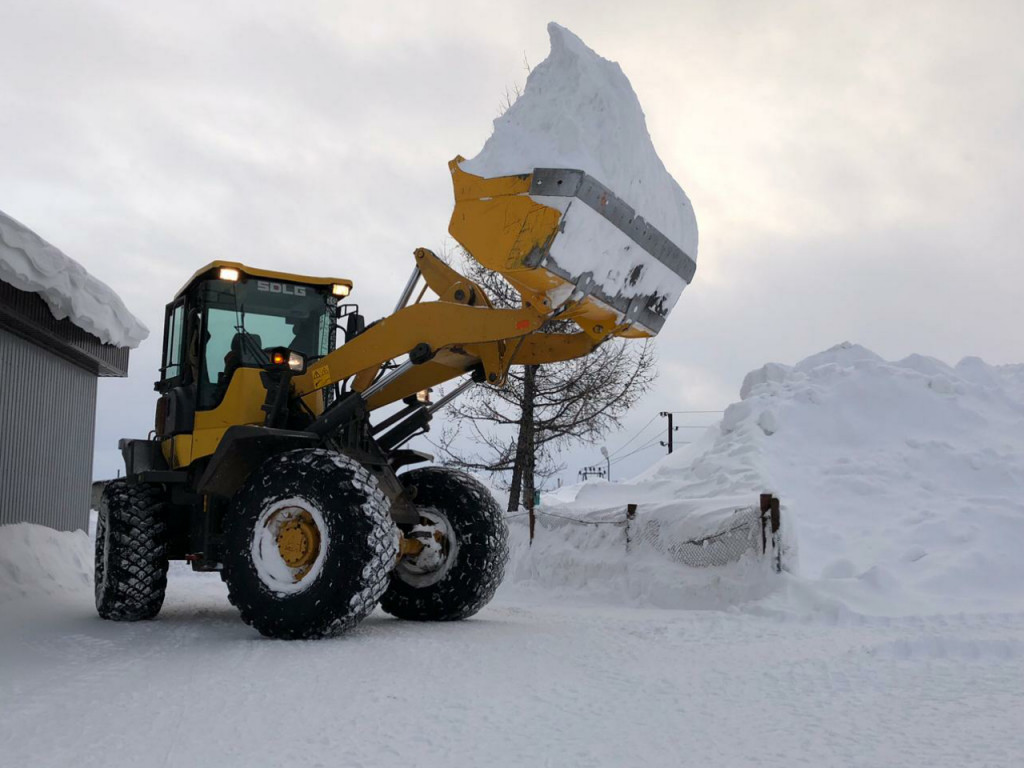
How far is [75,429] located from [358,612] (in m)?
9.19

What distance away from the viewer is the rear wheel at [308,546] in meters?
6.76

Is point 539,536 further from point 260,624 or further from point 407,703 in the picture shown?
point 407,703

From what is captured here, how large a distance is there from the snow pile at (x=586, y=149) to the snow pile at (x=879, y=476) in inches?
176

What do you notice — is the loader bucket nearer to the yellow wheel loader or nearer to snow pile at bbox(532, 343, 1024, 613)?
the yellow wheel loader

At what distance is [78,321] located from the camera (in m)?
12.1

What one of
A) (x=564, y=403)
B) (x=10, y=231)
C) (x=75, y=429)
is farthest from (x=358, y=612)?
(x=564, y=403)

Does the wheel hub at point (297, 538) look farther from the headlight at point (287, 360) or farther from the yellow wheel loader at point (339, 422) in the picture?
the headlight at point (287, 360)

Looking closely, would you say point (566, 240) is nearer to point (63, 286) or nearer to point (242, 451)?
point (242, 451)

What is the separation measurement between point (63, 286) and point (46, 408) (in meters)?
2.62

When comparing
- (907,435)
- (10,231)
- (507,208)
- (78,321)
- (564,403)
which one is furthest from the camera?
(564,403)

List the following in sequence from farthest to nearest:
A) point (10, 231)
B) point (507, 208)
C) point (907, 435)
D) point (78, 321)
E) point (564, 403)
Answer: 1. point (564, 403)
2. point (907, 435)
3. point (78, 321)
4. point (10, 231)
5. point (507, 208)

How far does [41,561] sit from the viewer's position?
12219mm

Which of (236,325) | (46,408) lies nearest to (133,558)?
(236,325)

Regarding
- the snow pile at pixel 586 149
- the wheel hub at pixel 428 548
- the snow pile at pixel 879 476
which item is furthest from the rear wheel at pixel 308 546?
the snow pile at pixel 879 476
